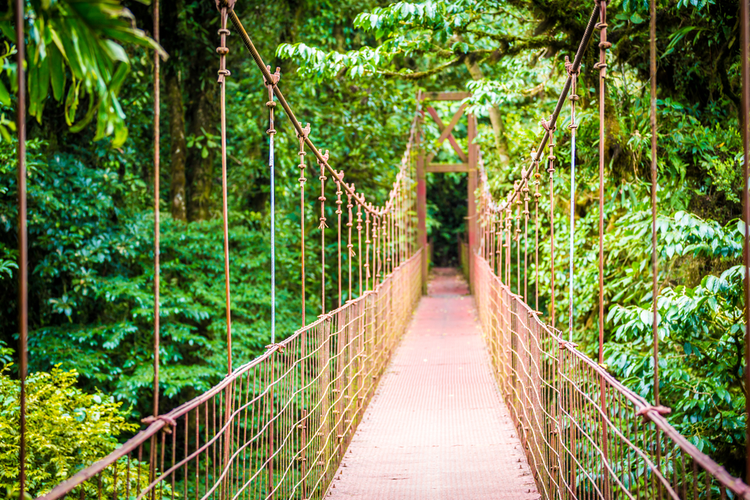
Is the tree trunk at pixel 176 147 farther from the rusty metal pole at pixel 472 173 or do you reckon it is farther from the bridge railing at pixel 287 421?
the rusty metal pole at pixel 472 173

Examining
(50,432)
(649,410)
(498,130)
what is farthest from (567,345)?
(498,130)

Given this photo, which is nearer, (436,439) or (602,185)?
(602,185)

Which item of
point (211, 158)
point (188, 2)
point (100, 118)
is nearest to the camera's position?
point (100, 118)

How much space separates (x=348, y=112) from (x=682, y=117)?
410cm

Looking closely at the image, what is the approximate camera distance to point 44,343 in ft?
16.5

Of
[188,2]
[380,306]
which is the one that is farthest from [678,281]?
[188,2]

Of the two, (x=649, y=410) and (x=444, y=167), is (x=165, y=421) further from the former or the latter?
(x=444, y=167)

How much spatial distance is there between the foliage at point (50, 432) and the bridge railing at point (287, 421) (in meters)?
0.15

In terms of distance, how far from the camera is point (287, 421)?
2105 mm

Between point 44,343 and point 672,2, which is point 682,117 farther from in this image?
point 44,343

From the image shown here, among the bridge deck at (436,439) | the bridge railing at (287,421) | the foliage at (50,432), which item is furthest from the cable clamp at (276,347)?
the foliage at (50,432)

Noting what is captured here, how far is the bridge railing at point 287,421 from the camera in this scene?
46.9 inches

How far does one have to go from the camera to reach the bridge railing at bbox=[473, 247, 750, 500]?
1.15 meters

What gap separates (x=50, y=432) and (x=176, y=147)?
158 inches
